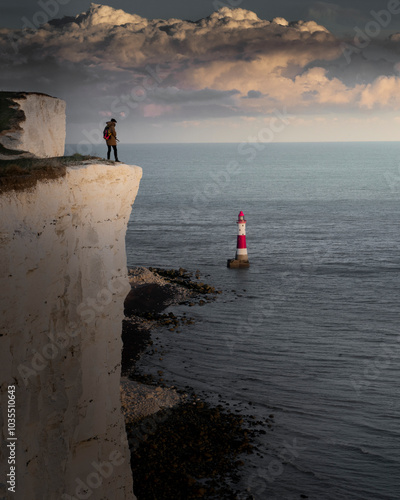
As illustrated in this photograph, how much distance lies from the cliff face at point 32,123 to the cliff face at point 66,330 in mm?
1997

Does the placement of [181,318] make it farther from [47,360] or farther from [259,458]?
[47,360]

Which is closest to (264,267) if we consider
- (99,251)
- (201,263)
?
(201,263)

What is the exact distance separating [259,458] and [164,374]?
20.1 ft

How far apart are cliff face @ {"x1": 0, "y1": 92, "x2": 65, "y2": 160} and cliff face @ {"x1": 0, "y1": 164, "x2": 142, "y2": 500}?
2.00m

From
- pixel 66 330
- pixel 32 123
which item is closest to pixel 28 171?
pixel 66 330

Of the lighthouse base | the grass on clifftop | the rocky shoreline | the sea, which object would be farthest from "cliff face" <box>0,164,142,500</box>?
the lighthouse base

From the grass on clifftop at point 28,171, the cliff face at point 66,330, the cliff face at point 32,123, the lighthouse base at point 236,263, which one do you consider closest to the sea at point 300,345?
the lighthouse base at point 236,263

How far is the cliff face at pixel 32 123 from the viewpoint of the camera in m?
11.4

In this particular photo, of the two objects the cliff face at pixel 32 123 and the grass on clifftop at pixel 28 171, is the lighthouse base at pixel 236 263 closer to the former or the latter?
the cliff face at pixel 32 123

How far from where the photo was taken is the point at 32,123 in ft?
40.0

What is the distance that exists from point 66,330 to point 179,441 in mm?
7648

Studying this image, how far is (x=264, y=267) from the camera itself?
38.5 m

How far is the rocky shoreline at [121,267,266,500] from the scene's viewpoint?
14055 mm

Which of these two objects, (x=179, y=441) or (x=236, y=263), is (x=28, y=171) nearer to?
(x=179, y=441)
